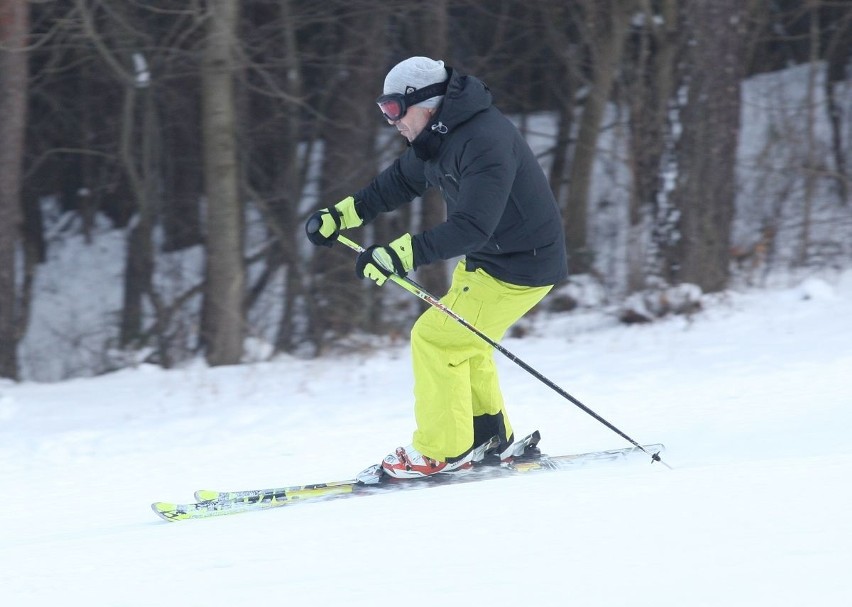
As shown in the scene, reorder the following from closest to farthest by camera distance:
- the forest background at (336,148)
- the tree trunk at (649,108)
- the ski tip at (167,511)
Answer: the ski tip at (167,511) → the forest background at (336,148) → the tree trunk at (649,108)

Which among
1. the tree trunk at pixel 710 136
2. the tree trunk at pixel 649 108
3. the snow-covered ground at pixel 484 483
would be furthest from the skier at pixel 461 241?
the tree trunk at pixel 649 108

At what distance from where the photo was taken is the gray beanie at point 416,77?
3779mm

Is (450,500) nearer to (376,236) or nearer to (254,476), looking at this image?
(254,476)

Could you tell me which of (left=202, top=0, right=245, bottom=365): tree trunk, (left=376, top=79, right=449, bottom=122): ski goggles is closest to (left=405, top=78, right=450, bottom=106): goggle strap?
(left=376, top=79, right=449, bottom=122): ski goggles

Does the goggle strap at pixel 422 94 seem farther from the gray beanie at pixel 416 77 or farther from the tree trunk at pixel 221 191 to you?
the tree trunk at pixel 221 191

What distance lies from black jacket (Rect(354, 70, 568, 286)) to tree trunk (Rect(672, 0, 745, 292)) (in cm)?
397

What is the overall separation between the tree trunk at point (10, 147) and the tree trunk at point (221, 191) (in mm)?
1455

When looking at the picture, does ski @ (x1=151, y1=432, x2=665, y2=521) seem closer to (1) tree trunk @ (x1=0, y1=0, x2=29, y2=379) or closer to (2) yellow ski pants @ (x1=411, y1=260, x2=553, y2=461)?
(2) yellow ski pants @ (x1=411, y1=260, x2=553, y2=461)

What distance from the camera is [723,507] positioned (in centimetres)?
316

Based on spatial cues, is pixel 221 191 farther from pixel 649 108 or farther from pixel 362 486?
pixel 362 486

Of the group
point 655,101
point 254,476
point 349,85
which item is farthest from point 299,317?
point 254,476

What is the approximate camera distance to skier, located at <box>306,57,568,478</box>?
367 centimetres

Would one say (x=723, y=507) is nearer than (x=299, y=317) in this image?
Yes

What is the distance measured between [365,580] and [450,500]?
0.81m
